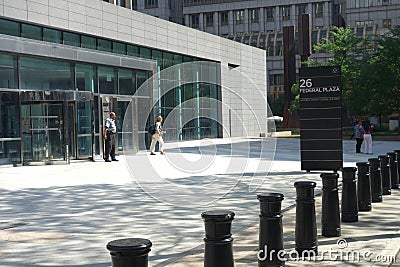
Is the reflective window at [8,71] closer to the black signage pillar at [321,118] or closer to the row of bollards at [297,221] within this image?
the black signage pillar at [321,118]

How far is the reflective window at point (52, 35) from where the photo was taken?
23.0 metres

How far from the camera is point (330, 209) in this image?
7.62 m

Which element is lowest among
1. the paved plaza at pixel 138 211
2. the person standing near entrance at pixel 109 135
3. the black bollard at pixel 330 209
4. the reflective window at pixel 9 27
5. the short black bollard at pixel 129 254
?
the paved plaza at pixel 138 211

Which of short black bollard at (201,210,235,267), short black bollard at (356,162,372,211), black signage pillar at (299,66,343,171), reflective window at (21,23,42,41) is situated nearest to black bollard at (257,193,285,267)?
short black bollard at (201,210,235,267)

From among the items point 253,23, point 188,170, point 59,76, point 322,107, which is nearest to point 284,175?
point 322,107

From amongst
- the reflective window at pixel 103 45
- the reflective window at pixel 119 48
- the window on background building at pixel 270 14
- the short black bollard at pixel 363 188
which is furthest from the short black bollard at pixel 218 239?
the window on background building at pixel 270 14

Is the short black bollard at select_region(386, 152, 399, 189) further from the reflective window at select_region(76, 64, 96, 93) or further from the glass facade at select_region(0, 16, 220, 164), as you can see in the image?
the reflective window at select_region(76, 64, 96, 93)

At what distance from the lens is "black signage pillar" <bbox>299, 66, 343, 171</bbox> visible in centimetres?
1438

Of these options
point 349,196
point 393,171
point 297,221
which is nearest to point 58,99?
point 393,171

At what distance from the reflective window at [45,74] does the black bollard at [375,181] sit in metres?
14.8

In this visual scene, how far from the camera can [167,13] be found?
327 feet

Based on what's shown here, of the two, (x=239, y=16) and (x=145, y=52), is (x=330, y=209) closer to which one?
(x=145, y=52)

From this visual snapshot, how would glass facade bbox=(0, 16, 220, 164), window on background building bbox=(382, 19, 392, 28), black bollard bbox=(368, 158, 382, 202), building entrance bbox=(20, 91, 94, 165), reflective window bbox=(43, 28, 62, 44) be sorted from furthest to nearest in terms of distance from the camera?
window on background building bbox=(382, 19, 392, 28) < reflective window bbox=(43, 28, 62, 44) < building entrance bbox=(20, 91, 94, 165) < glass facade bbox=(0, 16, 220, 164) < black bollard bbox=(368, 158, 382, 202)

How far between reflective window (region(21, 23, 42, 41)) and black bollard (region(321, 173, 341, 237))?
17.2 meters
